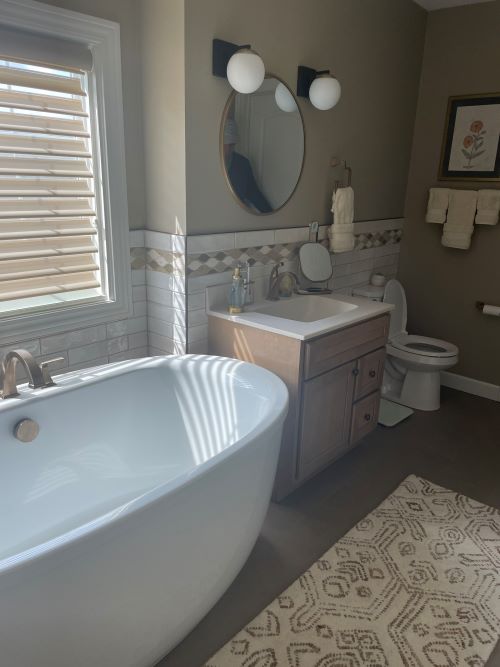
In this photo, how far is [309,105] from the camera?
2707 mm

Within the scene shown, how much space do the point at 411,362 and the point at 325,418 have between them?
1092 millimetres

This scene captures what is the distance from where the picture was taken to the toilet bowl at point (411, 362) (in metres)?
3.22

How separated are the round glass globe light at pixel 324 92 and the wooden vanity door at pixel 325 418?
4.42 ft

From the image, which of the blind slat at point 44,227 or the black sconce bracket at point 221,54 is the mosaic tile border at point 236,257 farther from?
the black sconce bracket at point 221,54

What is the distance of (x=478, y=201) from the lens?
10.8ft

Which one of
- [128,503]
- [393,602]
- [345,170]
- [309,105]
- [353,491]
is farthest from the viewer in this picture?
[345,170]

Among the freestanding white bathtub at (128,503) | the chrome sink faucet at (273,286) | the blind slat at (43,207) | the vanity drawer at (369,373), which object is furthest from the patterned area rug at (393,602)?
the blind slat at (43,207)

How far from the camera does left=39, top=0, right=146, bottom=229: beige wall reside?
2.03 m

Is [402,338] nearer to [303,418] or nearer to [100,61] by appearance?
[303,418]

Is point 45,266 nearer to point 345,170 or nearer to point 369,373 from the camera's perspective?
point 369,373

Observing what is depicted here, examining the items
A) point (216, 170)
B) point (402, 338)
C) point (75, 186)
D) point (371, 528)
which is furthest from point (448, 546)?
point (75, 186)

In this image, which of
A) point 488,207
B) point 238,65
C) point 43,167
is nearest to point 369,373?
point 488,207

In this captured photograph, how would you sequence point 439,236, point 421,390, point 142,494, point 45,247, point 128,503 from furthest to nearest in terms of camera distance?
point 439,236
point 421,390
point 45,247
point 142,494
point 128,503

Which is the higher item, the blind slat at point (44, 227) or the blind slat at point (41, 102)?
the blind slat at point (41, 102)
